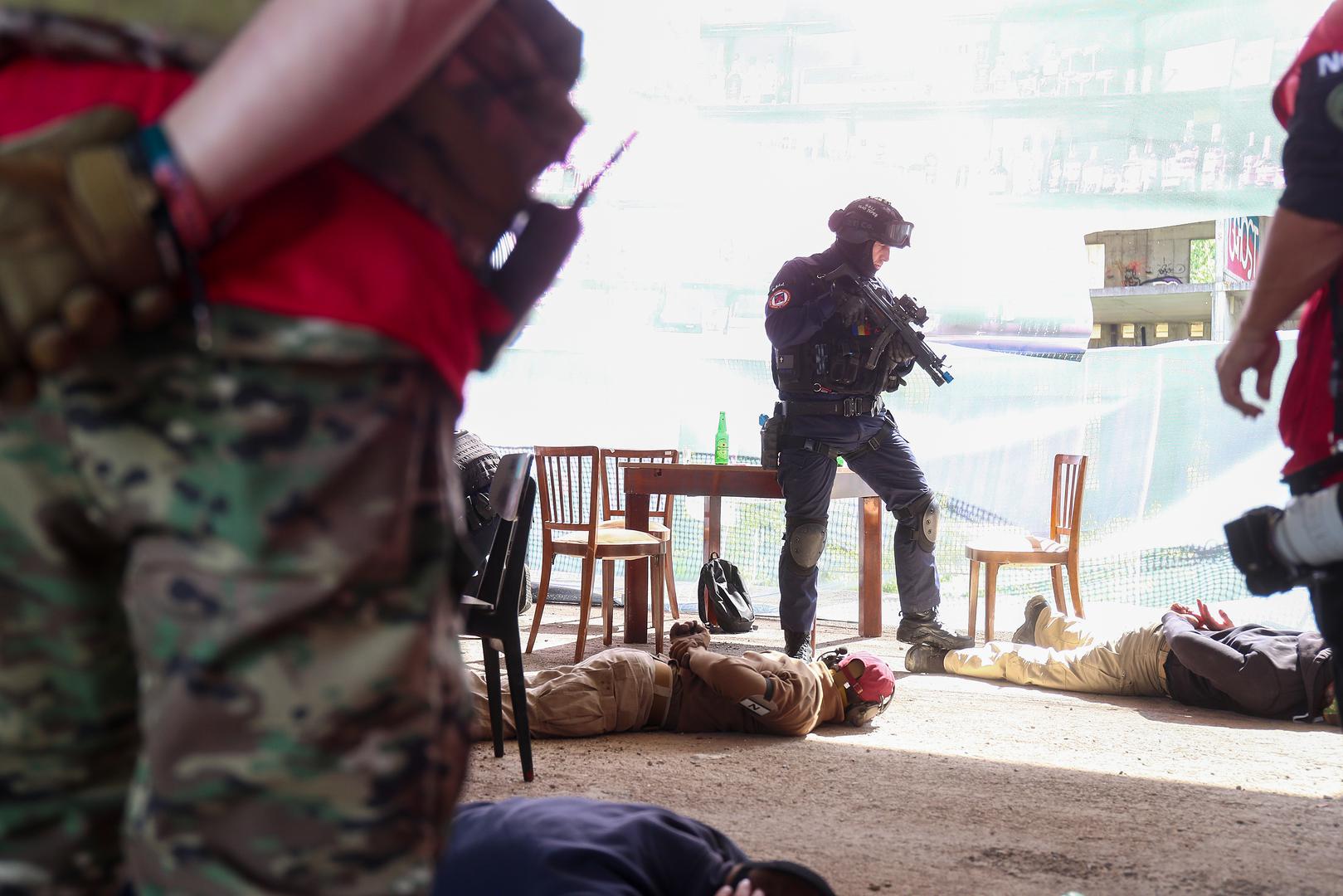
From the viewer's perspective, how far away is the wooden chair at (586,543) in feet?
13.1

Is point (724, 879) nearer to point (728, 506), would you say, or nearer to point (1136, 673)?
point (1136, 673)

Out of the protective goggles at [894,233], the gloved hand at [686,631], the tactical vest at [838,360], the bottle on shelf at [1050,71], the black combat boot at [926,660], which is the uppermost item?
the bottle on shelf at [1050,71]

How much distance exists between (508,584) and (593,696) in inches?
23.4

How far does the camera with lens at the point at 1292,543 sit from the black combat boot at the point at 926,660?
3.03 meters

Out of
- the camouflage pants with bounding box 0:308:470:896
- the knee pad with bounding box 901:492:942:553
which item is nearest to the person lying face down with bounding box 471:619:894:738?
the knee pad with bounding box 901:492:942:553

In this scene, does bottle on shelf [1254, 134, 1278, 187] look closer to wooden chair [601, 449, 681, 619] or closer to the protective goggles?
the protective goggles

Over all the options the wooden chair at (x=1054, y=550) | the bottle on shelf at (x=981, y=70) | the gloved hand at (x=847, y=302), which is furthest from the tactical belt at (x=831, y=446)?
the bottle on shelf at (x=981, y=70)

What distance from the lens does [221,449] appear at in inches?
19.0

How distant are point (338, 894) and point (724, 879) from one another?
0.99 metres

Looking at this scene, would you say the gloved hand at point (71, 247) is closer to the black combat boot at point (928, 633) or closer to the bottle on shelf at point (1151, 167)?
the black combat boot at point (928, 633)

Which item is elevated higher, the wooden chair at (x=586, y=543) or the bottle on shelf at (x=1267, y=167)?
the bottle on shelf at (x=1267, y=167)

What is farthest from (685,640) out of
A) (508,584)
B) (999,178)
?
(999,178)

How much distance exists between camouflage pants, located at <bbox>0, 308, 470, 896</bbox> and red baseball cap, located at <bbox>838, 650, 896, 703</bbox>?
266 centimetres

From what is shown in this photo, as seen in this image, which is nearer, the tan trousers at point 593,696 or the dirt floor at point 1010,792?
the dirt floor at point 1010,792
